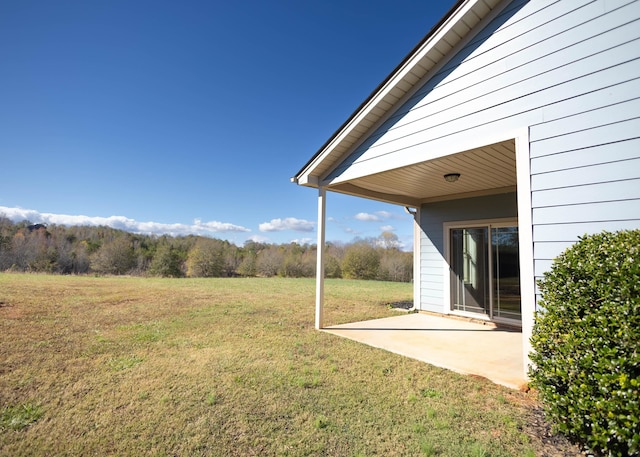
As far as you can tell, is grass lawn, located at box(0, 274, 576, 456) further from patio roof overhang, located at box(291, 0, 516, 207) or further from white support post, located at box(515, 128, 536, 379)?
patio roof overhang, located at box(291, 0, 516, 207)

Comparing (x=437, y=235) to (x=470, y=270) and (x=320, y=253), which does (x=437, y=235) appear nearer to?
(x=470, y=270)

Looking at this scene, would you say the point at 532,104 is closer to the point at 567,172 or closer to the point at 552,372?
the point at 567,172

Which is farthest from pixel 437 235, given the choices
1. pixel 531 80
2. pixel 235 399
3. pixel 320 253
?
pixel 235 399

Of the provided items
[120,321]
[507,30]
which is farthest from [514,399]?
[120,321]

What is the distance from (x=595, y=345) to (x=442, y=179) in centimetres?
438

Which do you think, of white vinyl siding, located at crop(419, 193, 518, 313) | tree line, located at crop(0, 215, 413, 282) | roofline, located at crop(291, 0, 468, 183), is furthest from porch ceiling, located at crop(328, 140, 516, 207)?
tree line, located at crop(0, 215, 413, 282)

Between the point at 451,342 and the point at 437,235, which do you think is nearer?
the point at 451,342

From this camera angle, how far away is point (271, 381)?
10.9 feet

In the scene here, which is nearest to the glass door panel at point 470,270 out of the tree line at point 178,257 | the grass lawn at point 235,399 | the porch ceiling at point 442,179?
the porch ceiling at point 442,179

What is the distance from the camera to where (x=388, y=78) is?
4.49 meters

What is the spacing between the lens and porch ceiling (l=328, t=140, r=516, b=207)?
176 inches

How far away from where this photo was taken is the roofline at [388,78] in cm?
383

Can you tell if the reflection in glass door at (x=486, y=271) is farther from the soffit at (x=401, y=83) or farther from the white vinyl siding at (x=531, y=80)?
the soffit at (x=401, y=83)

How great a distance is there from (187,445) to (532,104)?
4.49 meters
